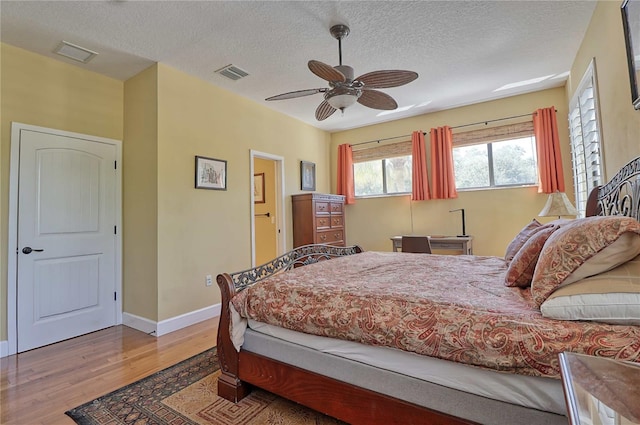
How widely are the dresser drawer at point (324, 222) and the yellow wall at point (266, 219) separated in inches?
36.3

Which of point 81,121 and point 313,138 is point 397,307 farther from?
point 313,138

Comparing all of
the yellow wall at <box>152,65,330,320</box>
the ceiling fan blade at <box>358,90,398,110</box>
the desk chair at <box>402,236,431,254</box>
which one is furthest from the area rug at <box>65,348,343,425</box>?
the desk chair at <box>402,236,431,254</box>

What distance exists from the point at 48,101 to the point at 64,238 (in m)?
1.40

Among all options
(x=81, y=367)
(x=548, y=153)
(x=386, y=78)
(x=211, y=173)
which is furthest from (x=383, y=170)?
(x=81, y=367)

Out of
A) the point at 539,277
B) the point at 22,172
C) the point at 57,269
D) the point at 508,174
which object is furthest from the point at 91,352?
the point at 508,174

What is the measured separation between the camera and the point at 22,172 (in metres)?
2.87

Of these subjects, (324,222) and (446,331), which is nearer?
(446,331)

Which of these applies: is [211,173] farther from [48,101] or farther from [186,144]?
[48,101]

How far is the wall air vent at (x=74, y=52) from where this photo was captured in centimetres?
285

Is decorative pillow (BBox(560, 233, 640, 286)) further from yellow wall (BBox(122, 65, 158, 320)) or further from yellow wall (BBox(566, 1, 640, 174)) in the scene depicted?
yellow wall (BBox(122, 65, 158, 320))

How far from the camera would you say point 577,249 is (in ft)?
3.99

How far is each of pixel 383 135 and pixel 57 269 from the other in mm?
4936

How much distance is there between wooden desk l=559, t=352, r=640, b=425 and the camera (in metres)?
0.61

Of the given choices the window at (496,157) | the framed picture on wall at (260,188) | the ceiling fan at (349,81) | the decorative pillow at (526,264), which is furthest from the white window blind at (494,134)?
the framed picture on wall at (260,188)
